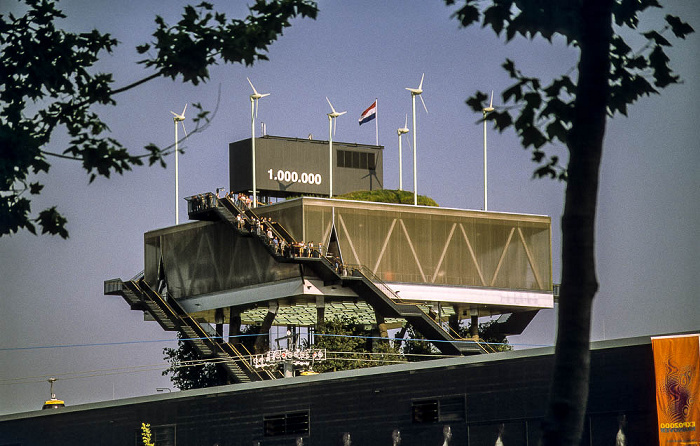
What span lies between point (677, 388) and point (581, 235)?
26.1m

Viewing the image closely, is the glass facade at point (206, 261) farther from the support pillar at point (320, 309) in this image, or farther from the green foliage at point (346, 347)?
the green foliage at point (346, 347)

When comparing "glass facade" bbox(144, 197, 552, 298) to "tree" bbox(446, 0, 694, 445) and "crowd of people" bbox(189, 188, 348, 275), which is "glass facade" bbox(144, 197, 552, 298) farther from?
"tree" bbox(446, 0, 694, 445)

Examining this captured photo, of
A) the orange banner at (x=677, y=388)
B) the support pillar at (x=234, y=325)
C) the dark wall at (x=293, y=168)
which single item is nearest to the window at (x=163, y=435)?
the orange banner at (x=677, y=388)

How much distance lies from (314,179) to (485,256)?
46.1 feet

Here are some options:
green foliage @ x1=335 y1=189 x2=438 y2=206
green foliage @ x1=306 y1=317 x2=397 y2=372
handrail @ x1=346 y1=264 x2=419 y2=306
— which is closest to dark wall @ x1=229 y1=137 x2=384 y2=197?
green foliage @ x1=335 y1=189 x2=438 y2=206

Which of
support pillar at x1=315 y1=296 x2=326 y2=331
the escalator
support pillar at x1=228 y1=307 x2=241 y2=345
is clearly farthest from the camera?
support pillar at x1=228 y1=307 x2=241 y2=345

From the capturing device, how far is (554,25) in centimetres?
1348

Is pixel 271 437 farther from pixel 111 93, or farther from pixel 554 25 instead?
pixel 554 25

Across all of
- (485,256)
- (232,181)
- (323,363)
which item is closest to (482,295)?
(485,256)

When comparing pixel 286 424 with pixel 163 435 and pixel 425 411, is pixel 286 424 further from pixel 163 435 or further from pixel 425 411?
pixel 163 435

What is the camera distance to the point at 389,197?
92.8 metres

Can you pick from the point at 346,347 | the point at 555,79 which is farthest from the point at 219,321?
the point at 555,79

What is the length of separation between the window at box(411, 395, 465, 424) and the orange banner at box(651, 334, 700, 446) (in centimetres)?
878

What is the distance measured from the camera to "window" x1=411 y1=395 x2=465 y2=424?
1780 inches
